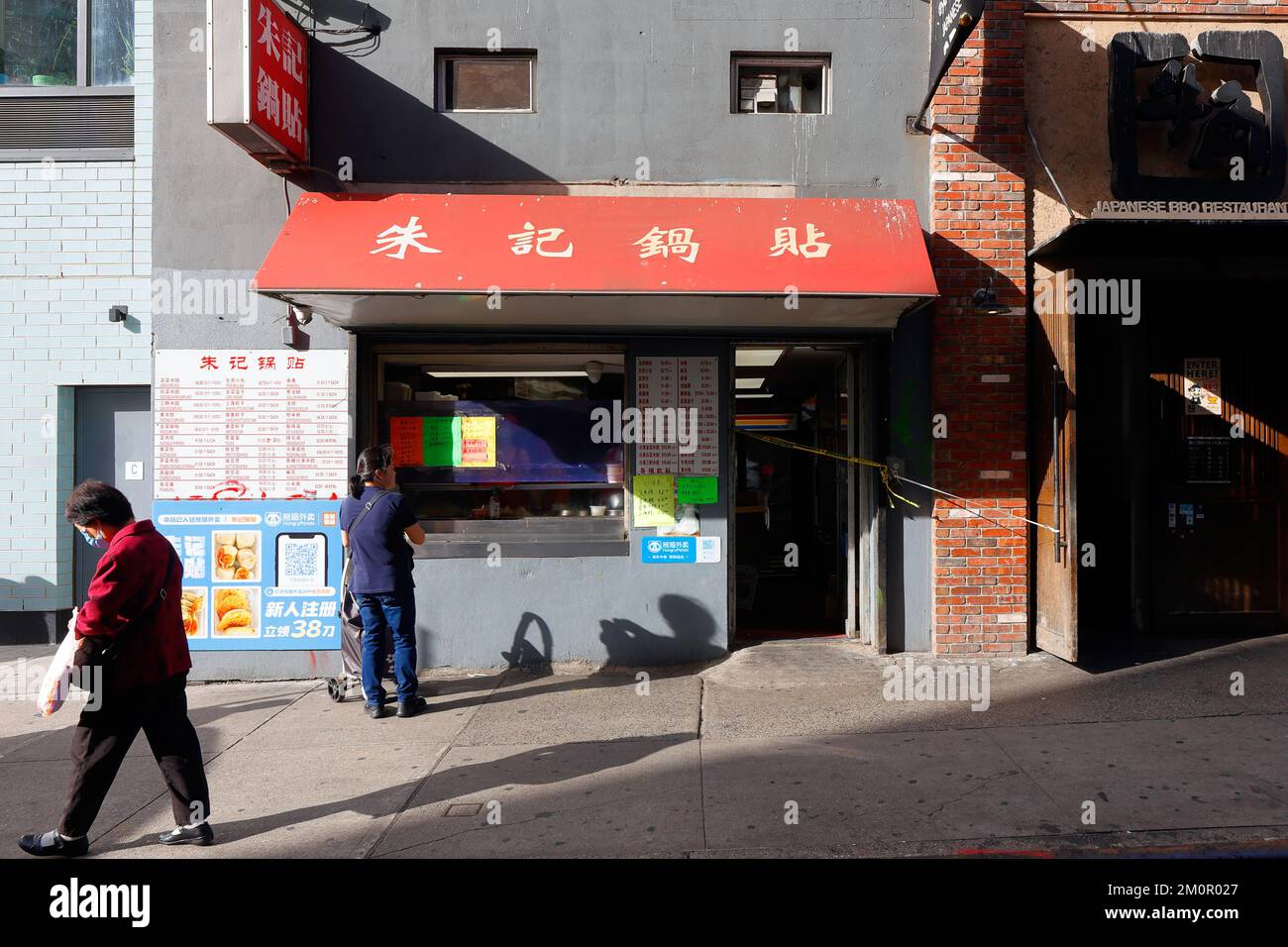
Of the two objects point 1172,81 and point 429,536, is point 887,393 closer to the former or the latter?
point 1172,81

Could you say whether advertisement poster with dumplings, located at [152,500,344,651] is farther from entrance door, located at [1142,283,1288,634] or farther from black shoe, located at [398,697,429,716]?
entrance door, located at [1142,283,1288,634]

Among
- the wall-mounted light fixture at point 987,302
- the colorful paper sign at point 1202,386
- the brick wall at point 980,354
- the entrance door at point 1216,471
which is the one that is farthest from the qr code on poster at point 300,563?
the colorful paper sign at point 1202,386

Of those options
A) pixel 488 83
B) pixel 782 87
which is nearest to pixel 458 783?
pixel 488 83

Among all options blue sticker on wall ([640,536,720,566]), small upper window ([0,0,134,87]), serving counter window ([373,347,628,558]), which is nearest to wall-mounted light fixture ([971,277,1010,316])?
blue sticker on wall ([640,536,720,566])

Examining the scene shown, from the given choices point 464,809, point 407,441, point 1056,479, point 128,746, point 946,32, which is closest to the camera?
point 128,746

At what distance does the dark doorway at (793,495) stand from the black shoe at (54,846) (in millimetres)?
5312

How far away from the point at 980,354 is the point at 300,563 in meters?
6.18

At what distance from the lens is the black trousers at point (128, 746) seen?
13.5 feet

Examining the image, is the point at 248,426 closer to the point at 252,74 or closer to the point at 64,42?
the point at 252,74

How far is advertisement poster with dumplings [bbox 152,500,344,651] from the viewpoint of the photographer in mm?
7215

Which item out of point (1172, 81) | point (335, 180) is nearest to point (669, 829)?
point (335, 180)

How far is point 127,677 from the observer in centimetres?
411

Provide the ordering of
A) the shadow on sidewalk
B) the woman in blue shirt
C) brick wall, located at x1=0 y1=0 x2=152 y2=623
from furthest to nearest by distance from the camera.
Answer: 1. brick wall, located at x1=0 y1=0 x2=152 y2=623
2. the woman in blue shirt
3. the shadow on sidewalk

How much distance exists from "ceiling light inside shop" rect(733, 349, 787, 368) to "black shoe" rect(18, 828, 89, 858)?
6.29 m
